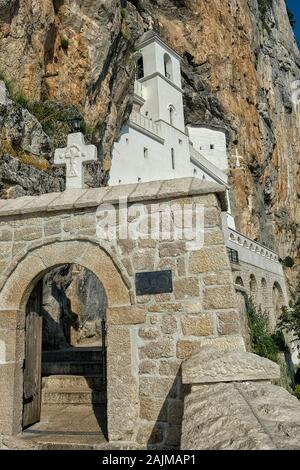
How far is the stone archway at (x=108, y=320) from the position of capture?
3920 mm

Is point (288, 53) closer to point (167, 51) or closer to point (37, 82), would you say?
point (167, 51)

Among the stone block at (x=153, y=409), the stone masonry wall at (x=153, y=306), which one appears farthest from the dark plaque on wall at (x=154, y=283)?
the stone block at (x=153, y=409)

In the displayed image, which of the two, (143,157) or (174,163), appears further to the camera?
(174,163)

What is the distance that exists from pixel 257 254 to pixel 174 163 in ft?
32.9

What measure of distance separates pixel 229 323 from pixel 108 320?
1.27 m

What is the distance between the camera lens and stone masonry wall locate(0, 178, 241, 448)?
12.6 feet

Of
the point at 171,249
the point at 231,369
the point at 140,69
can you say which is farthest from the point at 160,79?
the point at 231,369

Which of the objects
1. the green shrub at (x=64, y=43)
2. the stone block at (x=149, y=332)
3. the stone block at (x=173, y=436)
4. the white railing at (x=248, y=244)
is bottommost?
the stone block at (x=173, y=436)

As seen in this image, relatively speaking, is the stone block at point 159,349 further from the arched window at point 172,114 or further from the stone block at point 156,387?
the arched window at point 172,114

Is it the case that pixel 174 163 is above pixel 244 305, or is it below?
above

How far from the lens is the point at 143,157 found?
23125 mm

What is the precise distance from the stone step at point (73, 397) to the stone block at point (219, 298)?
111 inches

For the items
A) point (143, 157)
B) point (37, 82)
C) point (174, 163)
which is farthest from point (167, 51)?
point (37, 82)

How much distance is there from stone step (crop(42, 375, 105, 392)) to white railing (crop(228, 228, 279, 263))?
1249cm
